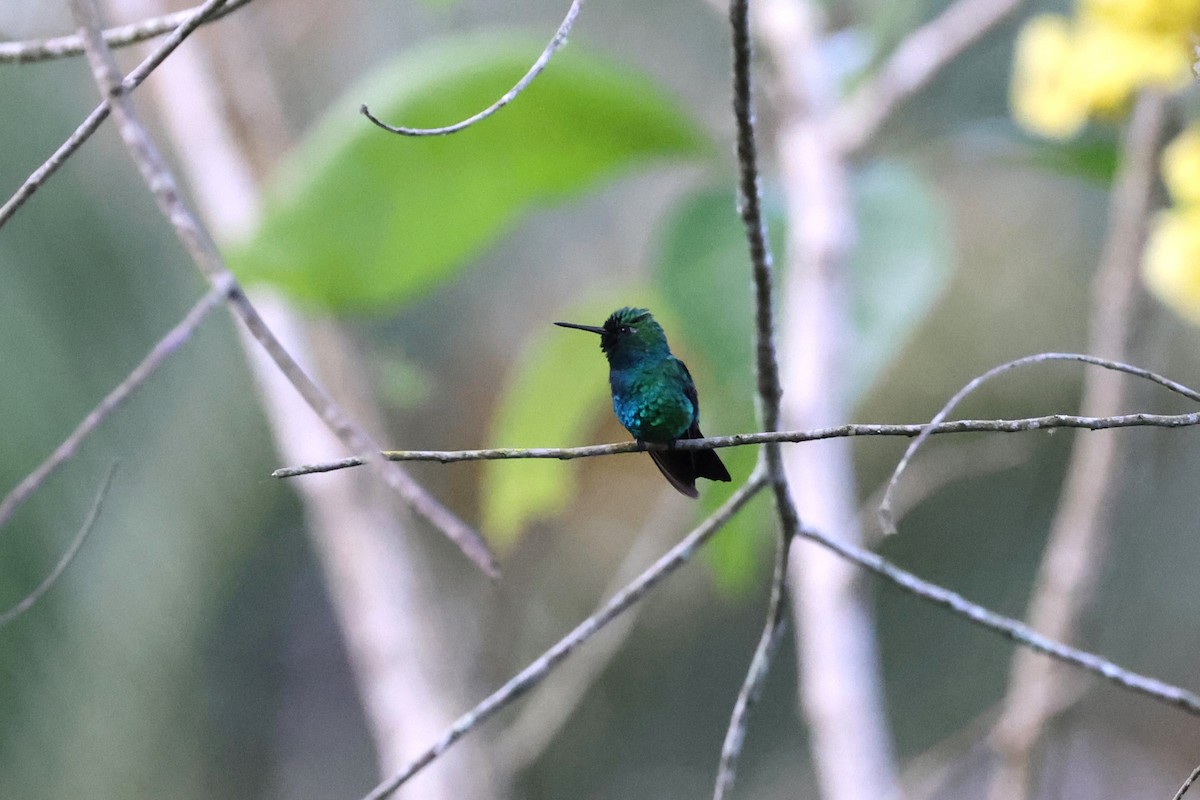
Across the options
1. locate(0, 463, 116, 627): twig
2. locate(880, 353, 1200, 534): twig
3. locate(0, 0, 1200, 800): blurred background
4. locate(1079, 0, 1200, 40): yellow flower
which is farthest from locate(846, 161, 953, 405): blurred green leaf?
locate(0, 463, 116, 627): twig

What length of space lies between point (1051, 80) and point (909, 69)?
0.80 ft

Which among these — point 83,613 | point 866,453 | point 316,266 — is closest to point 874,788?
point 316,266

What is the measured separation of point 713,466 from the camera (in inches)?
22.7

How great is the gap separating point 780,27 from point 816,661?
715 mm

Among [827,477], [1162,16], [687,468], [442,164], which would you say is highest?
[442,164]

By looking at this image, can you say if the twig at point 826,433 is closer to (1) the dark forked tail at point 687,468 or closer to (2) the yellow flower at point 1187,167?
(1) the dark forked tail at point 687,468

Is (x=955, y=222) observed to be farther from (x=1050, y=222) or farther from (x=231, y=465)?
(x=231, y=465)

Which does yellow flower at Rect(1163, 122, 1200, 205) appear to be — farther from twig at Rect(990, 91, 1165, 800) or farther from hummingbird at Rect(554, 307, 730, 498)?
hummingbird at Rect(554, 307, 730, 498)

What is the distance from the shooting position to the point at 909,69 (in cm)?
126

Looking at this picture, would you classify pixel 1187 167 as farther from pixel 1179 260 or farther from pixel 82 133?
pixel 82 133

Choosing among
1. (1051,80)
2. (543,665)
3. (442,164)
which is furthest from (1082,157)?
(543,665)

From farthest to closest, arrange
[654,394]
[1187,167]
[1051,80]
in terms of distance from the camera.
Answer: [1051,80] → [1187,167] → [654,394]

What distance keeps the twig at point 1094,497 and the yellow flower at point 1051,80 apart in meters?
0.06

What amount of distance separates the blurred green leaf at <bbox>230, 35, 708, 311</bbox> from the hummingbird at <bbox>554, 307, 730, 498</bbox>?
0.43 metres
